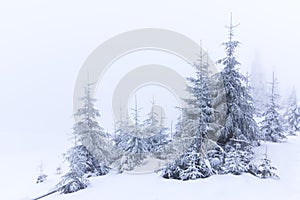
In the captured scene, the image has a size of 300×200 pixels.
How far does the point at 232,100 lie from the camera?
11.1 m

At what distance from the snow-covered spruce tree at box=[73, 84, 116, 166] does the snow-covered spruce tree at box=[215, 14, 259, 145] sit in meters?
5.50

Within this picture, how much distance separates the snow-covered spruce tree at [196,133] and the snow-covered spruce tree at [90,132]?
390cm

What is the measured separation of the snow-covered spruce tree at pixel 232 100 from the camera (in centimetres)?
1095

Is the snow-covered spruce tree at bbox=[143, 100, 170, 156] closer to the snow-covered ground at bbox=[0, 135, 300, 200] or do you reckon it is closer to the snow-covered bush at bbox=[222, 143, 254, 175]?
the snow-covered ground at bbox=[0, 135, 300, 200]

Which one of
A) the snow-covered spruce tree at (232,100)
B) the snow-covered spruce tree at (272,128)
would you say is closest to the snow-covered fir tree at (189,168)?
the snow-covered spruce tree at (232,100)

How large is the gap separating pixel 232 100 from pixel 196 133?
2174 millimetres

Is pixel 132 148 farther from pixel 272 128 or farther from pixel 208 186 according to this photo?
pixel 272 128

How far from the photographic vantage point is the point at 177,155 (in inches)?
406

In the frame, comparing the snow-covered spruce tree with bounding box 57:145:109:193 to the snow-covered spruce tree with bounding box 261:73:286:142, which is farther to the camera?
the snow-covered spruce tree with bounding box 261:73:286:142

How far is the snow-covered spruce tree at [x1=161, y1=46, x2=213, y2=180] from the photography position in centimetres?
997

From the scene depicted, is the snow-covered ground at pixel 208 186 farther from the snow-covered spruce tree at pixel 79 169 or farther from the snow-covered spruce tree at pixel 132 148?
the snow-covered spruce tree at pixel 132 148

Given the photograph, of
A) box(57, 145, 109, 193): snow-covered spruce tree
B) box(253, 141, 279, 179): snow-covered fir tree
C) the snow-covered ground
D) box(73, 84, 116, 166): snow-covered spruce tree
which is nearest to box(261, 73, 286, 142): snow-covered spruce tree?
the snow-covered ground

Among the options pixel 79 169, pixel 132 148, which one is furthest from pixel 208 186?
pixel 79 169

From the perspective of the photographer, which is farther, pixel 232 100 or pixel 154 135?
pixel 154 135
